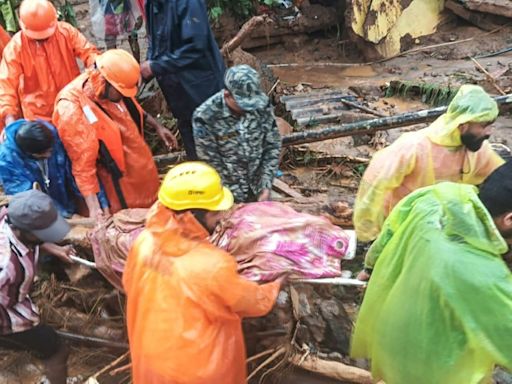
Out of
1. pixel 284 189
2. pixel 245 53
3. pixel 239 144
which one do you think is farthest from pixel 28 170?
pixel 245 53

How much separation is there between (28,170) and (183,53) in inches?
51.8

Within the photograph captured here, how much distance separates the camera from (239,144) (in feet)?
11.7

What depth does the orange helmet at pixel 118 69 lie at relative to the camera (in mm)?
3516

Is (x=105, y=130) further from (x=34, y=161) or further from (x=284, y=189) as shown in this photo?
(x=284, y=189)

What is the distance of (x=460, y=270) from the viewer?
216 cm

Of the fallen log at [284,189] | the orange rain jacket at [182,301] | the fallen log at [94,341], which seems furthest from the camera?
the fallen log at [284,189]

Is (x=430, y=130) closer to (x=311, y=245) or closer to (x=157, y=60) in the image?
(x=311, y=245)

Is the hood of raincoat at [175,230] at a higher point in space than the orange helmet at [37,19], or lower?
lower

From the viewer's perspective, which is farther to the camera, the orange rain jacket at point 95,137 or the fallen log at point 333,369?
the orange rain jacket at point 95,137

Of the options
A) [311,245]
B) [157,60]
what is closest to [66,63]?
[157,60]

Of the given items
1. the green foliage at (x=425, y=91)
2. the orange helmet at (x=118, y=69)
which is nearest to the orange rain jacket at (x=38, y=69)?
the orange helmet at (x=118, y=69)

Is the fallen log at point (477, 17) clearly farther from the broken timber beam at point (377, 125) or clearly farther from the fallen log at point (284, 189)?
the fallen log at point (284, 189)

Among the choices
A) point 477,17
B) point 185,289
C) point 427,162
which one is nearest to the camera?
point 185,289

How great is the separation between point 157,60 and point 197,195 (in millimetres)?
1959
